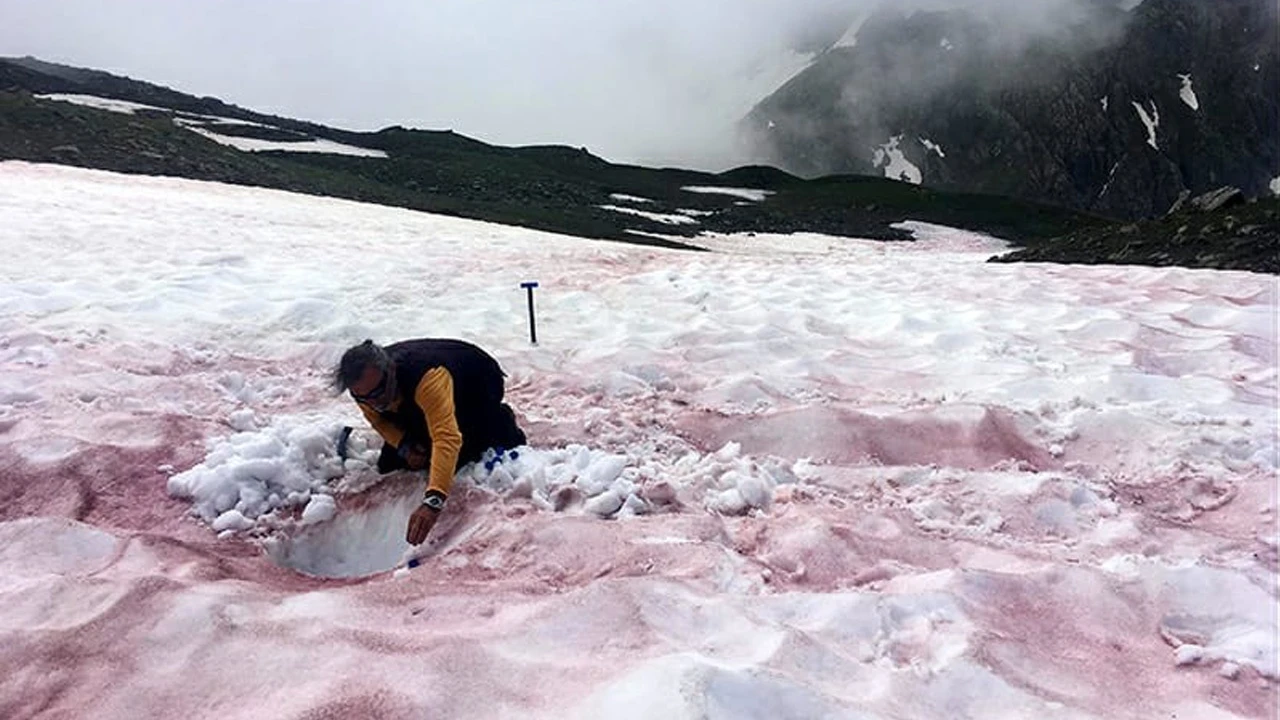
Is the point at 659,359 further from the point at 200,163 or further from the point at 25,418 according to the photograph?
the point at 200,163

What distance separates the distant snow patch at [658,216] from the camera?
4297cm

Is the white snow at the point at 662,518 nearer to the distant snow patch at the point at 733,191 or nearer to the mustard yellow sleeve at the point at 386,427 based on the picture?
the mustard yellow sleeve at the point at 386,427

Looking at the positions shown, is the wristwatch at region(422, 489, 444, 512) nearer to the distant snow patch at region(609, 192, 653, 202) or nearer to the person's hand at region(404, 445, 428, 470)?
the person's hand at region(404, 445, 428, 470)

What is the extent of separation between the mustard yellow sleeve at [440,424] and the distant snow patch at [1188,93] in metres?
193

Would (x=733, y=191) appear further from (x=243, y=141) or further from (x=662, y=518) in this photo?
(x=662, y=518)

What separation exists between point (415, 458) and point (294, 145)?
5442 centimetres

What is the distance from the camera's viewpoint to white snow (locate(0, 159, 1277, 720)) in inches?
123

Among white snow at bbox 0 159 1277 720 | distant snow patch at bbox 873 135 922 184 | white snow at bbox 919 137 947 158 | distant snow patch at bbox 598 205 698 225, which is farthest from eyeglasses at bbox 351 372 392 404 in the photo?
white snow at bbox 919 137 947 158

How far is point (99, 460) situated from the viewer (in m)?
5.02

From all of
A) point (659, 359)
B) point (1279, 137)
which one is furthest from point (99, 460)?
point (1279, 137)

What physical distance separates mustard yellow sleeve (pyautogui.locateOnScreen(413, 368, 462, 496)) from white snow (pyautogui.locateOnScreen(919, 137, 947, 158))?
580ft

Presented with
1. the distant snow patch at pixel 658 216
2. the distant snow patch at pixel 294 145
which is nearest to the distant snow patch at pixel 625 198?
the distant snow patch at pixel 658 216

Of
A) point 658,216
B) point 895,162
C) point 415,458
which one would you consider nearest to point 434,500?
point 415,458

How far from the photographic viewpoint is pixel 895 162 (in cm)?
17475
